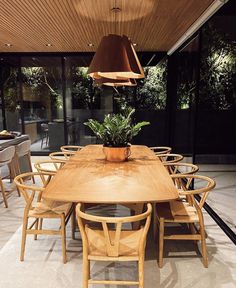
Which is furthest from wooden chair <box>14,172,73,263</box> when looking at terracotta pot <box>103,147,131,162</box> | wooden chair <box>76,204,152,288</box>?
terracotta pot <box>103,147,131,162</box>

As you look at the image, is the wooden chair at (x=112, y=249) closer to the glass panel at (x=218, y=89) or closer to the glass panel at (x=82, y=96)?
the glass panel at (x=218, y=89)

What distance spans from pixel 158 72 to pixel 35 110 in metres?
3.39

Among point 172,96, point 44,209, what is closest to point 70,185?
point 44,209

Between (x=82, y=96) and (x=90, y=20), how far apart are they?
3062 mm

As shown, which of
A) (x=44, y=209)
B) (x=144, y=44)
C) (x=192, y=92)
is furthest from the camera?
(x=144, y=44)

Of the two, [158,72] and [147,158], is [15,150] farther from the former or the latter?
[158,72]

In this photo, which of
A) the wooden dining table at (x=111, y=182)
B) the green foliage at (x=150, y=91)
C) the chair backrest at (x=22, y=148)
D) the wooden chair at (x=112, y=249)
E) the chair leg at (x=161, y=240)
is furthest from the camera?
the green foliage at (x=150, y=91)

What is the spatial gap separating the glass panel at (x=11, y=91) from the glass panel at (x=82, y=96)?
1.32 m

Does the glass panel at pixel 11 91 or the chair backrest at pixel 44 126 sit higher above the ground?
the glass panel at pixel 11 91

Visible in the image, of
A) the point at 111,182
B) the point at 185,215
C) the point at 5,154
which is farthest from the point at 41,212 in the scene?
the point at 5,154

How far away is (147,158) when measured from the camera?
3268mm

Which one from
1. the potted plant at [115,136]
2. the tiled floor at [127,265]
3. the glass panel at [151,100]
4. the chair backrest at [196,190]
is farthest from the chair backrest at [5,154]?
the glass panel at [151,100]

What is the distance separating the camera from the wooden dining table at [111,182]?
1907 mm

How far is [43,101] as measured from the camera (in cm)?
693
